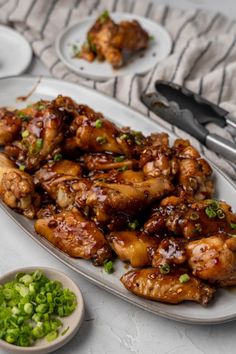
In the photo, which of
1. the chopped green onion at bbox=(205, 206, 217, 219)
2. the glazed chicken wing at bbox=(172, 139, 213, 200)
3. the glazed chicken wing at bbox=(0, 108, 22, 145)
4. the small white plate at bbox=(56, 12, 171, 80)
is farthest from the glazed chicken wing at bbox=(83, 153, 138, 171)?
the small white plate at bbox=(56, 12, 171, 80)

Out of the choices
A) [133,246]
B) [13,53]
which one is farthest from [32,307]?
[13,53]

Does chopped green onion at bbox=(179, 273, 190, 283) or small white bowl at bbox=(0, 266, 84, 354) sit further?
chopped green onion at bbox=(179, 273, 190, 283)

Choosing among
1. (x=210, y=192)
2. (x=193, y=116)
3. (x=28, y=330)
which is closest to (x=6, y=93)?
(x=193, y=116)

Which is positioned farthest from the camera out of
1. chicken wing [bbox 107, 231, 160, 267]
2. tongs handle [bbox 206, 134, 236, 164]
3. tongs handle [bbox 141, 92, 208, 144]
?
tongs handle [bbox 141, 92, 208, 144]

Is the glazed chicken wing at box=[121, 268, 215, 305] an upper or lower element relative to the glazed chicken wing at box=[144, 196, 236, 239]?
A: lower

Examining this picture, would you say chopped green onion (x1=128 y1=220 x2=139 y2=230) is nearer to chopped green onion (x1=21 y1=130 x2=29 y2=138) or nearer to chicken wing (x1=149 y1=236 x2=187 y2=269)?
chicken wing (x1=149 y1=236 x2=187 y2=269)

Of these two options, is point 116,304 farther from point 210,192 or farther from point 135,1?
point 135,1

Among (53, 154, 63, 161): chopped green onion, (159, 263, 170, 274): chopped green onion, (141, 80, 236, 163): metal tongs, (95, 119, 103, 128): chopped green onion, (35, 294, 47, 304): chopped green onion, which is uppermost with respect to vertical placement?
(141, 80, 236, 163): metal tongs
